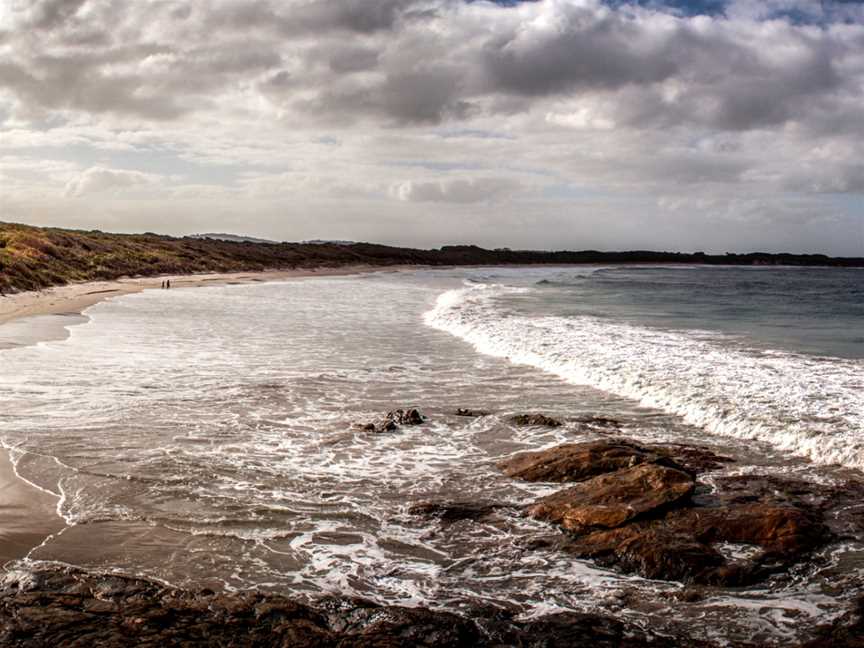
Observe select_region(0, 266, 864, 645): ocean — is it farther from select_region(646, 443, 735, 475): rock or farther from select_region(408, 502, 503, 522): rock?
select_region(646, 443, 735, 475): rock

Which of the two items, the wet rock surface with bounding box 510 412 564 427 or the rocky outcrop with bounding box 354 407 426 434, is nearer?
the rocky outcrop with bounding box 354 407 426 434

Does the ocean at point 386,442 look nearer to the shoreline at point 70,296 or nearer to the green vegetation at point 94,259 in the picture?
the shoreline at point 70,296

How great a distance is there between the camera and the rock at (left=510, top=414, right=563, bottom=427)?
10.4m

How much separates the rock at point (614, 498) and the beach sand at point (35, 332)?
180 inches

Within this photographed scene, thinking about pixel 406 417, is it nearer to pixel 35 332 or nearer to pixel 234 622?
pixel 234 622

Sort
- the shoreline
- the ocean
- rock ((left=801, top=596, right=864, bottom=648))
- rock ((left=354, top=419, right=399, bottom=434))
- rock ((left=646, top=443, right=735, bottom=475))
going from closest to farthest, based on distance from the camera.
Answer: rock ((left=801, top=596, right=864, bottom=648))
the ocean
rock ((left=646, top=443, right=735, bottom=475))
rock ((left=354, top=419, right=399, bottom=434))
the shoreline

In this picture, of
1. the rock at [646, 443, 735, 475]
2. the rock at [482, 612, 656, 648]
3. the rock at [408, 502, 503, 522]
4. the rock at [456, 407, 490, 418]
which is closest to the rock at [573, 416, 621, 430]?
the rock at [646, 443, 735, 475]

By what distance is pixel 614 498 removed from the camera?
6.80 metres

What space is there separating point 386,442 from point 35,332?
13.8 meters

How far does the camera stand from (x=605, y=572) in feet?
18.8

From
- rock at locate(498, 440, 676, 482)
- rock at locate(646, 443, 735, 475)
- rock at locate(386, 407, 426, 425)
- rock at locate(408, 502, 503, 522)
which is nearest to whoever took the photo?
rock at locate(408, 502, 503, 522)

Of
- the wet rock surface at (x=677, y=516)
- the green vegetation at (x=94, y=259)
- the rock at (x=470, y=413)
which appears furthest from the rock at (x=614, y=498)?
the green vegetation at (x=94, y=259)

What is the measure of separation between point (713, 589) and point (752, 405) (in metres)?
6.46

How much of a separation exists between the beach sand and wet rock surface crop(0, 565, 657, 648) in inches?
39.2
